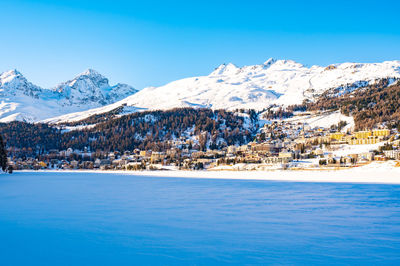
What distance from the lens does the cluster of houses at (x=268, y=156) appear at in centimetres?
10819

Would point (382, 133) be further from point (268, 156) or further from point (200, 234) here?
point (200, 234)

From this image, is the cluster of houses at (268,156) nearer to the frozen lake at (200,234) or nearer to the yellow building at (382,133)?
the yellow building at (382,133)

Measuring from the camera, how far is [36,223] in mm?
21328

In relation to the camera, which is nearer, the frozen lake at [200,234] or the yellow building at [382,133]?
the frozen lake at [200,234]

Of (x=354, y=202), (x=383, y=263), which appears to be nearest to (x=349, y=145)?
(x=354, y=202)

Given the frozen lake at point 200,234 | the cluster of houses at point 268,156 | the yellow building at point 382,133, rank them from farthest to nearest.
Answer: the yellow building at point 382,133, the cluster of houses at point 268,156, the frozen lake at point 200,234

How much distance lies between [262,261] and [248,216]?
32.4 feet

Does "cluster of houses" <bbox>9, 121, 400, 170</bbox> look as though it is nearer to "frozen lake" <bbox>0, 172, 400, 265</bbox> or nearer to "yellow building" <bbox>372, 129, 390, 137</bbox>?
"yellow building" <bbox>372, 129, 390, 137</bbox>

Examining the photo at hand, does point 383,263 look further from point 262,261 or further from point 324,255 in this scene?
point 262,261

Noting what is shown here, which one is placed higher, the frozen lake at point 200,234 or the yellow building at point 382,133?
the yellow building at point 382,133

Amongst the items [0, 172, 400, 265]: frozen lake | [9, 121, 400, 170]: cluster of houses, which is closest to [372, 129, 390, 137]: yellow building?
[9, 121, 400, 170]: cluster of houses

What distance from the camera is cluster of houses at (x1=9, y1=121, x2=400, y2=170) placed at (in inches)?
4259

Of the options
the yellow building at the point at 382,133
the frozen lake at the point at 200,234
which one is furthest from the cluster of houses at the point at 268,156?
the frozen lake at the point at 200,234

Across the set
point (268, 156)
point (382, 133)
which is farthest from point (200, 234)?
point (382, 133)
